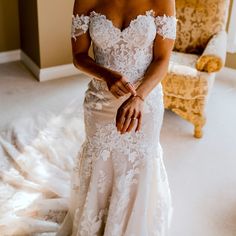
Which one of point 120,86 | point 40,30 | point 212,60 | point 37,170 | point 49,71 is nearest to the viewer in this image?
point 120,86

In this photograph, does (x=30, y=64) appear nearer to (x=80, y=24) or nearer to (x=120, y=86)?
(x=80, y=24)

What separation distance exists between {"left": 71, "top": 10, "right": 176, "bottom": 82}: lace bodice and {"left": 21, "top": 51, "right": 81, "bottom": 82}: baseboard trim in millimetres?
2385

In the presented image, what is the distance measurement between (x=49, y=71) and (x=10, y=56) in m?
0.63

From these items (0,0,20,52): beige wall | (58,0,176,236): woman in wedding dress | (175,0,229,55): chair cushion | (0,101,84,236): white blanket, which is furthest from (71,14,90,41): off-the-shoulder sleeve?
(0,0,20,52): beige wall

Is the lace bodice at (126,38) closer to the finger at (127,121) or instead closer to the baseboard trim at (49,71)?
Answer: the finger at (127,121)

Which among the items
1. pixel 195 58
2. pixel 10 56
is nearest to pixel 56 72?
pixel 10 56

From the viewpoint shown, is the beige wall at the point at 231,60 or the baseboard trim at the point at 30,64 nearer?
the baseboard trim at the point at 30,64

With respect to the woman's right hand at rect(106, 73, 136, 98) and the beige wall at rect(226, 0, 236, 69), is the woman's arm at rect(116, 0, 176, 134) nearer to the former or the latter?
the woman's right hand at rect(106, 73, 136, 98)

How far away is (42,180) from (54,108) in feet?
3.46

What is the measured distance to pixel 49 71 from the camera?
393 cm

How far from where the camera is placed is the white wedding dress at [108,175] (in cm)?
154

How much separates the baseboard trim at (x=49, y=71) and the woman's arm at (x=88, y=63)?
7.86ft

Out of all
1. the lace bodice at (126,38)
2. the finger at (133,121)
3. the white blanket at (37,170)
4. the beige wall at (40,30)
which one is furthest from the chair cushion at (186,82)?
the finger at (133,121)

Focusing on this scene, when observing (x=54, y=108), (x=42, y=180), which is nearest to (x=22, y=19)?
(x=54, y=108)
